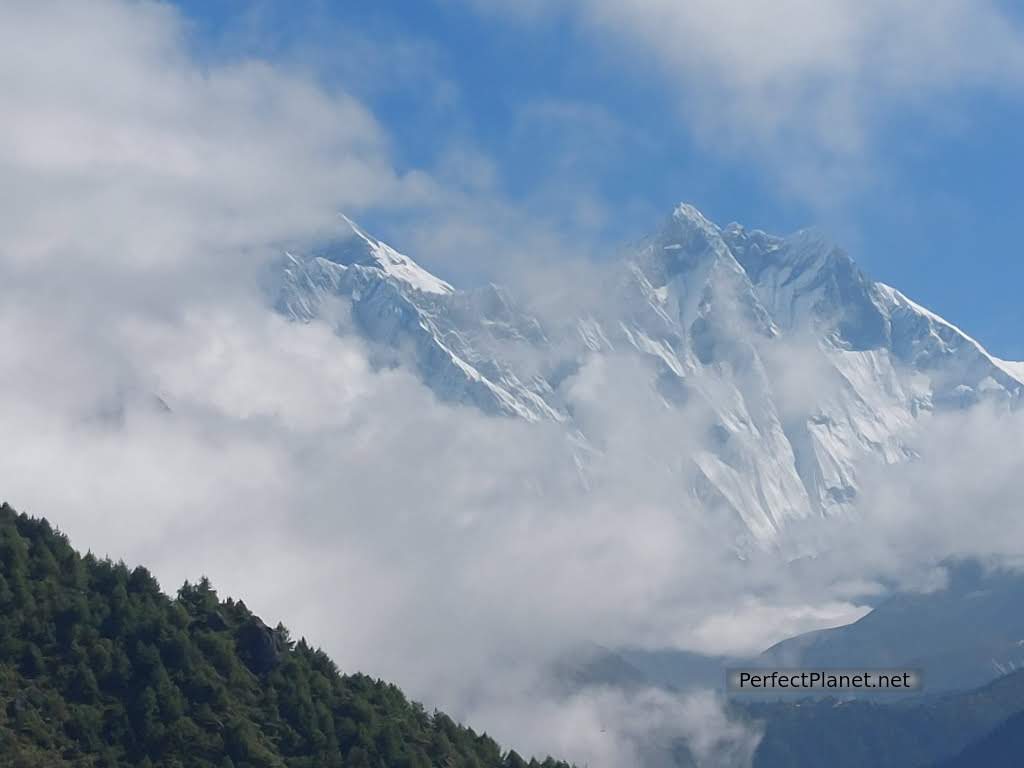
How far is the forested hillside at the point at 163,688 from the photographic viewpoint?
14900 centimetres

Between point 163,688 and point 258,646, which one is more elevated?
point 258,646

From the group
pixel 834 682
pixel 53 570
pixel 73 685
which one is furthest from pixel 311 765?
pixel 834 682

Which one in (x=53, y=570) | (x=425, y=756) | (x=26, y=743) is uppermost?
(x=53, y=570)

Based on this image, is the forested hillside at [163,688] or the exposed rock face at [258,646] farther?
the exposed rock face at [258,646]

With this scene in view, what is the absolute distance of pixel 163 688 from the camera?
513 feet

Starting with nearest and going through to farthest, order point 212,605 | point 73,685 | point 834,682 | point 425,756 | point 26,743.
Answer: point 26,743 < point 73,685 < point 425,756 < point 212,605 < point 834,682

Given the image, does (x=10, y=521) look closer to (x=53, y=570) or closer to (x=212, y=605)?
(x=53, y=570)

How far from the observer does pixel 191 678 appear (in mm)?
160875

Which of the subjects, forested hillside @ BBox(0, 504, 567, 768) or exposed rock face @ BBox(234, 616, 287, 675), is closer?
forested hillside @ BBox(0, 504, 567, 768)

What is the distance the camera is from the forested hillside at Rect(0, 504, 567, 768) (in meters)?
149

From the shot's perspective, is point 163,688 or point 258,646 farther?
point 258,646

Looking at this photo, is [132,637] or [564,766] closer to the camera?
[132,637]

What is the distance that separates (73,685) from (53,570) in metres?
20.7

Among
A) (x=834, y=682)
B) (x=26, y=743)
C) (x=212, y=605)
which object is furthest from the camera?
(x=834, y=682)
